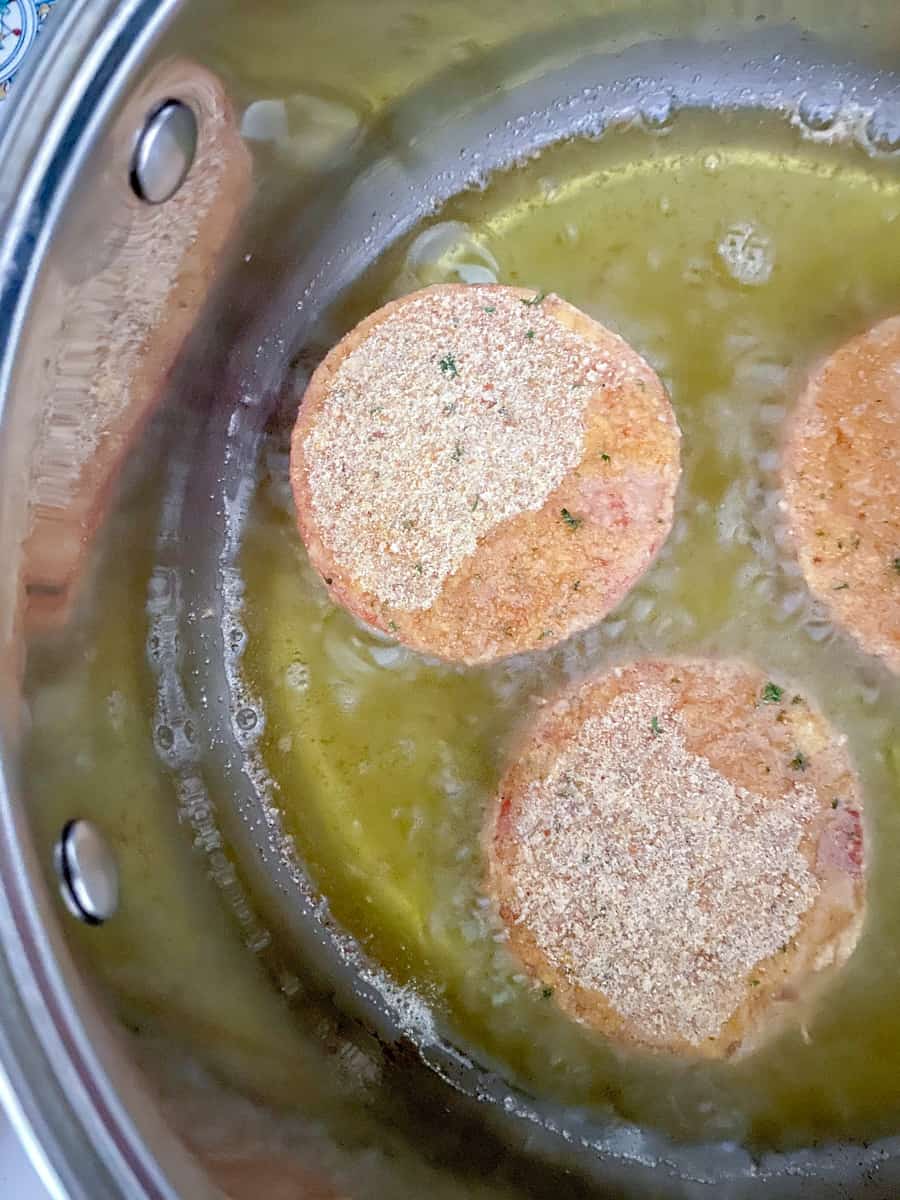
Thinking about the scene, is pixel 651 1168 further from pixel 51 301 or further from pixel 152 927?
pixel 51 301

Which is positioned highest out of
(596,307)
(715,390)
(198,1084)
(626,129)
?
(626,129)

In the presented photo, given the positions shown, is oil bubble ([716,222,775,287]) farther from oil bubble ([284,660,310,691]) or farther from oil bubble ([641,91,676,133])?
oil bubble ([284,660,310,691])

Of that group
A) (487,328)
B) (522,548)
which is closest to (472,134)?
(487,328)

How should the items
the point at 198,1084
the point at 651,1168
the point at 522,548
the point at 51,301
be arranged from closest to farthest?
1. the point at 51,301
2. the point at 198,1084
3. the point at 522,548
4. the point at 651,1168

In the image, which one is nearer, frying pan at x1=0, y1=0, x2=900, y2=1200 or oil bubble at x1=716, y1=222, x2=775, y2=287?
frying pan at x1=0, y1=0, x2=900, y2=1200

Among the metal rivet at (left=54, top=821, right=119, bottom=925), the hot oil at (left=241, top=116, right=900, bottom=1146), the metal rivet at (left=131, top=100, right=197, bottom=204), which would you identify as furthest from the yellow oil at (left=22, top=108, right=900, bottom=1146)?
the metal rivet at (left=131, top=100, right=197, bottom=204)

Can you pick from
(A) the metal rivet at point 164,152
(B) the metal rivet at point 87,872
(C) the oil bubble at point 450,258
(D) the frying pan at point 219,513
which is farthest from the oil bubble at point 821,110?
(B) the metal rivet at point 87,872
